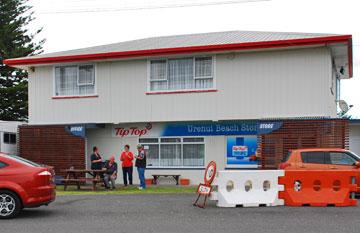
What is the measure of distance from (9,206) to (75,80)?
40.5ft

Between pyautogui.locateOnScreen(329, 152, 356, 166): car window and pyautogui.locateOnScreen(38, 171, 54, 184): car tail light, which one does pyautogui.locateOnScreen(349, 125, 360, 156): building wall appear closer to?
pyautogui.locateOnScreen(329, 152, 356, 166): car window

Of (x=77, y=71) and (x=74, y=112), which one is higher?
(x=77, y=71)

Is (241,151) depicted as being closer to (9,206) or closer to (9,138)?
(9,138)

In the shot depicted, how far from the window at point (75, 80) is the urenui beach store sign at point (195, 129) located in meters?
2.10

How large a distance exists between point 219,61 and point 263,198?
29.4ft

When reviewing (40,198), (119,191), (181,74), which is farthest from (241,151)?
(40,198)

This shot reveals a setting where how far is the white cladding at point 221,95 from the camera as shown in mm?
20594

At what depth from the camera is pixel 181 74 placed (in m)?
22.4

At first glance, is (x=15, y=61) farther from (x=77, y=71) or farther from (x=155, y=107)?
(x=155, y=107)

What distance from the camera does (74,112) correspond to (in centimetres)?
2359

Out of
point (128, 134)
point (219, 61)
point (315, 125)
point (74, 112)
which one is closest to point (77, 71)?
point (74, 112)

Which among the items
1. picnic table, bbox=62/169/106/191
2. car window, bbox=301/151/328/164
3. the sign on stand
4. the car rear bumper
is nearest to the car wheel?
the car rear bumper

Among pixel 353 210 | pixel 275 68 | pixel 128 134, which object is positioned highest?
pixel 275 68

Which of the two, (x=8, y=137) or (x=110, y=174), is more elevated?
(x=8, y=137)
